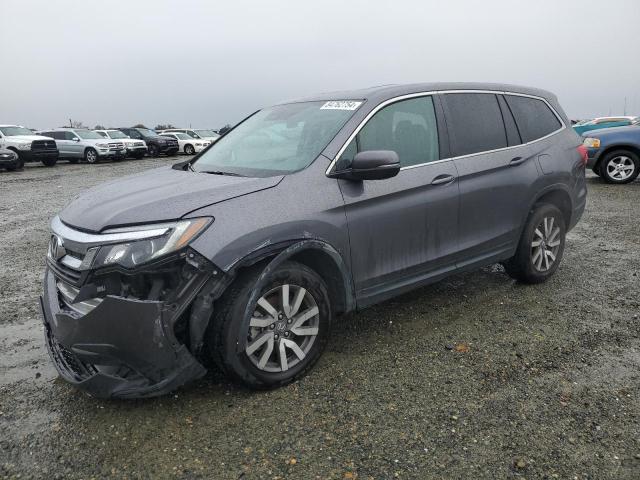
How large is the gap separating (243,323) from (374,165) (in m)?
1.18

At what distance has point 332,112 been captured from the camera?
346cm

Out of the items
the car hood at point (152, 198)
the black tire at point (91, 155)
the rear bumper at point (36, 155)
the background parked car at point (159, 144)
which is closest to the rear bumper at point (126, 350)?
the car hood at point (152, 198)

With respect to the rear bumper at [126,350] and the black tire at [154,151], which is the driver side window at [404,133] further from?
the black tire at [154,151]

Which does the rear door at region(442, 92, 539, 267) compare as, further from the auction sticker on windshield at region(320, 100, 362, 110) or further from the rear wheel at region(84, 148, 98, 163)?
the rear wheel at region(84, 148, 98, 163)

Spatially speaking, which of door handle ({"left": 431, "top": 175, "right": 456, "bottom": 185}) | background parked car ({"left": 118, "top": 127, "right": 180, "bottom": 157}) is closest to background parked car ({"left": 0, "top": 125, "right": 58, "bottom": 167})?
background parked car ({"left": 118, "top": 127, "right": 180, "bottom": 157})

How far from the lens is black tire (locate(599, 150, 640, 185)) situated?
10906 mm

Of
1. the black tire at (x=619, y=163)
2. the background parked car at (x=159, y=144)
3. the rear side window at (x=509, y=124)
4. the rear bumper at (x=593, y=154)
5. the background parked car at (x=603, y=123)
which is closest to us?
the rear side window at (x=509, y=124)

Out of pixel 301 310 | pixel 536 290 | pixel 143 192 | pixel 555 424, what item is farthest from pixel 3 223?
pixel 555 424

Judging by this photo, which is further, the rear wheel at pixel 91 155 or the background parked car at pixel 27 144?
the rear wheel at pixel 91 155

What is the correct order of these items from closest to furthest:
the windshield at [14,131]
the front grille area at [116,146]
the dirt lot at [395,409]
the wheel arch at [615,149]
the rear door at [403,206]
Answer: the dirt lot at [395,409] → the rear door at [403,206] → the wheel arch at [615,149] → the windshield at [14,131] → the front grille area at [116,146]

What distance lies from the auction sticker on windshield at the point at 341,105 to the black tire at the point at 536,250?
1.94m

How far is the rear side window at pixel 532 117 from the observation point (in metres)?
→ 4.34

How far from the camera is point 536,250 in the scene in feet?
14.6

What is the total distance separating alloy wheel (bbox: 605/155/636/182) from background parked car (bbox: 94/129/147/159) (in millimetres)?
21583
